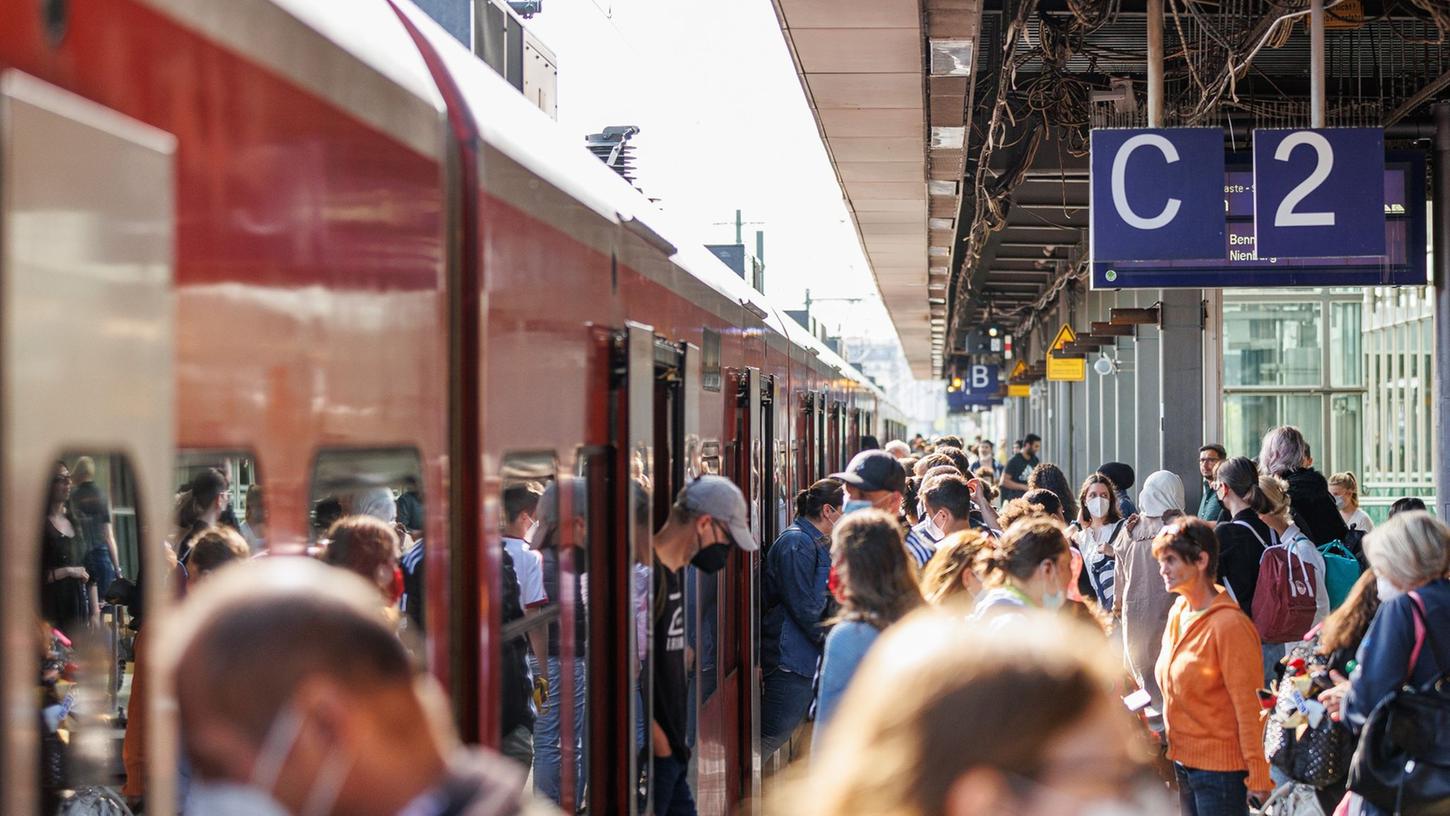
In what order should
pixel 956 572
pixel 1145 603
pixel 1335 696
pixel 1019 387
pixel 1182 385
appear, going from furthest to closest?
pixel 1019 387 → pixel 1182 385 → pixel 1145 603 → pixel 1335 696 → pixel 956 572

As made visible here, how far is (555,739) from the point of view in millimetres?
4309

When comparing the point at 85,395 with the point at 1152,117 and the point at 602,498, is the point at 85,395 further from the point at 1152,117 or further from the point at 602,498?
the point at 1152,117

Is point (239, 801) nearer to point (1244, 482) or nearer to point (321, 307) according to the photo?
point (321, 307)

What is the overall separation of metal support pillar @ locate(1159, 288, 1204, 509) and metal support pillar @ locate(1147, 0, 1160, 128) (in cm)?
509

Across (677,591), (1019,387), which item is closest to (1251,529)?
(677,591)

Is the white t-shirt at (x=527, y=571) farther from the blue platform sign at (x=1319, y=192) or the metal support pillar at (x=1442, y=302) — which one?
the metal support pillar at (x=1442, y=302)

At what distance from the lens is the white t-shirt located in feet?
11.5

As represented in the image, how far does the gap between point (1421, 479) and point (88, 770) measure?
52.2ft

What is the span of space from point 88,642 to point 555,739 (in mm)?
1695

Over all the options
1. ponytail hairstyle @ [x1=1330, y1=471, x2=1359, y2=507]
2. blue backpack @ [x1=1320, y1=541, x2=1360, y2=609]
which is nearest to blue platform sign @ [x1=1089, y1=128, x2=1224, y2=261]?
blue backpack @ [x1=1320, y1=541, x2=1360, y2=609]

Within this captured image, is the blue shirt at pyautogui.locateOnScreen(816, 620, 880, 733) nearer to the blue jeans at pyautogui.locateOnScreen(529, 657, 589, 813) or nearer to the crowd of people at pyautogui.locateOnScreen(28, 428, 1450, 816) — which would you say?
the crowd of people at pyautogui.locateOnScreen(28, 428, 1450, 816)

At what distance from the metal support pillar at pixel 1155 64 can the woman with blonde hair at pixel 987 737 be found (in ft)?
26.7

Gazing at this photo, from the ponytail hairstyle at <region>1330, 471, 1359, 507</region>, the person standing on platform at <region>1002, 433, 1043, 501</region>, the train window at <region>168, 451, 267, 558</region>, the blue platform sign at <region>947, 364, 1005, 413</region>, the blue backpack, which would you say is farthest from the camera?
the blue platform sign at <region>947, 364, 1005, 413</region>

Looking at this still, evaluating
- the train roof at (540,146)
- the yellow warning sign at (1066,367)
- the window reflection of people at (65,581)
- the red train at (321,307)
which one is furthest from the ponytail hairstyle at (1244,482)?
the yellow warning sign at (1066,367)
